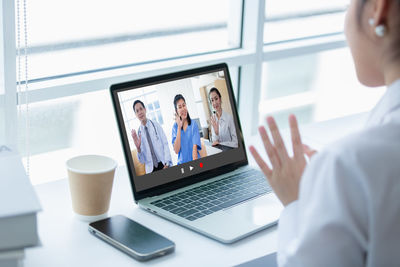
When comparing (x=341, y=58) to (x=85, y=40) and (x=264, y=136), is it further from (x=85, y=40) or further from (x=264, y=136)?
(x=264, y=136)

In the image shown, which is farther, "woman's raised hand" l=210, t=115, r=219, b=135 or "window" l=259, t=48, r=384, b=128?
"window" l=259, t=48, r=384, b=128

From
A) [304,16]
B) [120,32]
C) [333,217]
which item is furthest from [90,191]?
[304,16]

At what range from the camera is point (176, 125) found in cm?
141

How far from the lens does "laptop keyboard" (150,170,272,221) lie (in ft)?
4.22

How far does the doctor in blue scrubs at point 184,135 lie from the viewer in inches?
55.6

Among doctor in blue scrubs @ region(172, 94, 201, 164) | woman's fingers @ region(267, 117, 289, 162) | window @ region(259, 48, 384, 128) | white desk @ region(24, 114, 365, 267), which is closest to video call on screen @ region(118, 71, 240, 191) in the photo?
doctor in blue scrubs @ region(172, 94, 201, 164)

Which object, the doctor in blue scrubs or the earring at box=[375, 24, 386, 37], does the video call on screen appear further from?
the earring at box=[375, 24, 386, 37]

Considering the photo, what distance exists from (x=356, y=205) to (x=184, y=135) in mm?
671

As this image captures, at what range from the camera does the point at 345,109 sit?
3096mm

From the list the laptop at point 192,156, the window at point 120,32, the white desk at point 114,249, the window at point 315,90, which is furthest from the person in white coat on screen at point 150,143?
the window at point 315,90

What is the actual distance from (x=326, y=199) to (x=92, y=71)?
1.04 m

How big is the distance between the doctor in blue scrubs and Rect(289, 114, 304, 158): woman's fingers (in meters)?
0.40

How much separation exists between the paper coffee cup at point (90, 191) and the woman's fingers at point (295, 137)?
0.42 meters

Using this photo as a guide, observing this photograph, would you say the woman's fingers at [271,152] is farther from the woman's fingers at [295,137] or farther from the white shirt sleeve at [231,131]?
the white shirt sleeve at [231,131]
